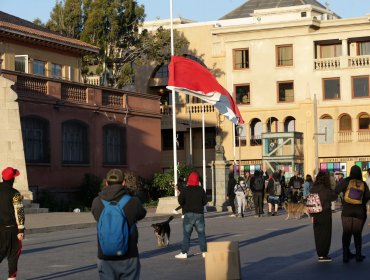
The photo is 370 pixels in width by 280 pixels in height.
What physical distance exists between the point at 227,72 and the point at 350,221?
2416 inches

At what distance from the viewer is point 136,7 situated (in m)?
72.5

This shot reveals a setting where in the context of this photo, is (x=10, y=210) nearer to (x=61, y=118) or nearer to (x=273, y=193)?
(x=273, y=193)

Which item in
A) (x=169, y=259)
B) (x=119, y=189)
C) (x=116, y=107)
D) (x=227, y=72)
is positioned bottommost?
(x=169, y=259)

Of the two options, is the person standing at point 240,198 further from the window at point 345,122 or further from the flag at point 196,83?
the window at point 345,122

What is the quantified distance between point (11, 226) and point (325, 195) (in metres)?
6.49

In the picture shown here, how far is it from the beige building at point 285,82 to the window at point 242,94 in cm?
8

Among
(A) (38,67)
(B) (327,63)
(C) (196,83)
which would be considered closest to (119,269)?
(C) (196,83)

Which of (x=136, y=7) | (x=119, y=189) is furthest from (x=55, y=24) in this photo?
(x=119, y=189)

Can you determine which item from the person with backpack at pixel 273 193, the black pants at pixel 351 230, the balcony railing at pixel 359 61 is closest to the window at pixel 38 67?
the person with backpack at pixel 273 193

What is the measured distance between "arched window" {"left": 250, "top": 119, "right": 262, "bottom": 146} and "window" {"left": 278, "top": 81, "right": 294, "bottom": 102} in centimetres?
261

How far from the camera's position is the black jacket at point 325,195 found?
19.4 meters

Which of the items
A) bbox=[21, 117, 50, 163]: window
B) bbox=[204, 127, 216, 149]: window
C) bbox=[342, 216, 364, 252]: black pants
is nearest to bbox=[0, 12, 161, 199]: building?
bbox=[21, 117, 50, 163]: window

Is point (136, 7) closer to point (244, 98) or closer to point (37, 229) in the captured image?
point (244, 98)

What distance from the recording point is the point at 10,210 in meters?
15.8
